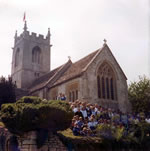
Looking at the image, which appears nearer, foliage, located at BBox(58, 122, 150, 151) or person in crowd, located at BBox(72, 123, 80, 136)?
foliage, located at BBox(58, 122, 150, 151)

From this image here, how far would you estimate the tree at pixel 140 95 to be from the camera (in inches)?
1203

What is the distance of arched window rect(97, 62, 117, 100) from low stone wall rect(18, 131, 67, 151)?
1270cm

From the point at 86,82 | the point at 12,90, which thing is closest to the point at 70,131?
the point at 86,82

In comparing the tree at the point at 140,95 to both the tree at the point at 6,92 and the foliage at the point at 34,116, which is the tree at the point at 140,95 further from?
the foliage at the point at 34,116

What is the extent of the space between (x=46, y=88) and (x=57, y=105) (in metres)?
16.9

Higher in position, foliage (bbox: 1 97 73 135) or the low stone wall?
foliage (bbox: 1 97 73 135)

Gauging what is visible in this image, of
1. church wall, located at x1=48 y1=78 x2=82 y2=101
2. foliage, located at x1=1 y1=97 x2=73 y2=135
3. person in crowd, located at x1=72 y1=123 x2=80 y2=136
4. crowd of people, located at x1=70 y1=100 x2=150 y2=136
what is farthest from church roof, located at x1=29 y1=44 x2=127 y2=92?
foliage, located at x1=1 y1=97 x2=73 y2=135

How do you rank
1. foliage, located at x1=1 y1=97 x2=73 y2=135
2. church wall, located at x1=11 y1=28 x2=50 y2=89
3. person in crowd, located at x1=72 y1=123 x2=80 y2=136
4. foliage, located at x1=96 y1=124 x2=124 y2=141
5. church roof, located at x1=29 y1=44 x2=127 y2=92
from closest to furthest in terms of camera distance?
foliage, located at x1=1 y1=97 x2=73 y2=135 → person in crowd, located at x1=72 y1=123 x2=80 y2=136 → foliage, located at x1=96 y1=124 x2=124 y2=141 → church roof, located at x1=29 y1=44 x2=127 y2=92 → church wall, located at x1=11 y1=28 x2=50 y2=89

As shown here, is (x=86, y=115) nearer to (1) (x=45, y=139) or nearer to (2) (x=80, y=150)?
(2) (x=80, y=150)

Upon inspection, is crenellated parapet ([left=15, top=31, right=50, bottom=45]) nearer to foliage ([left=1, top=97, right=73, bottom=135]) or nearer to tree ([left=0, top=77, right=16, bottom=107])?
tree ([left=0, top=77, right=16, bottom=107])

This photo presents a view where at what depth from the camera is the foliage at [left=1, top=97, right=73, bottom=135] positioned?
39.4ft

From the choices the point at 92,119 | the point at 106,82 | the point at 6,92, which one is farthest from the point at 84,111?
the point at 6,92

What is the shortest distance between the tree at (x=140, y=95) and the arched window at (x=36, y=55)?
55.6 feet

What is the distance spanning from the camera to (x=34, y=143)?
1254cm
